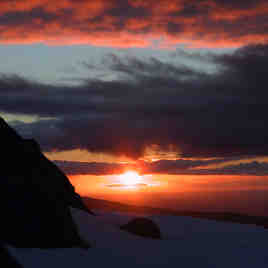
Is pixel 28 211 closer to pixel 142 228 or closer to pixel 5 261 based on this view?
pixel 5 261

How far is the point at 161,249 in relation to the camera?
2453 centimetres

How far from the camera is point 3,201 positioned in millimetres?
20781

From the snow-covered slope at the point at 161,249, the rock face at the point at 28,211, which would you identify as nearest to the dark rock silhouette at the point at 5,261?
the snow-covered slope at the point at 161,249

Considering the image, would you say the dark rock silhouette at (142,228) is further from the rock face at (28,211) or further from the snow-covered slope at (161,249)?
the rock face at (28,211)

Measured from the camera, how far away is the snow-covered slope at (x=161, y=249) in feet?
66.2

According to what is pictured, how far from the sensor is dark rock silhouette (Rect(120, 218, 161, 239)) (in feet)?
88.7

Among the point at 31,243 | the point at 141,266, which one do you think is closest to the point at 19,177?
the point at 31,243

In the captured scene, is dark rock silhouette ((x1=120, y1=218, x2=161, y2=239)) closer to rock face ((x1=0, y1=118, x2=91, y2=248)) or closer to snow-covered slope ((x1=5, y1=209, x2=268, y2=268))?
snow-covered slope ((x1=5, y1=209, x2=268, y2=268))

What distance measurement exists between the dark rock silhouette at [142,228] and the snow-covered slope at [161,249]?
2.58 ft

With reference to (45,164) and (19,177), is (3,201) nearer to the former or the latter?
(19,177)

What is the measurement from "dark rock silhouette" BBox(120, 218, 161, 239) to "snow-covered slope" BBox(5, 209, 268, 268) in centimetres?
79

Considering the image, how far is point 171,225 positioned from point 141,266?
1307 centimetres

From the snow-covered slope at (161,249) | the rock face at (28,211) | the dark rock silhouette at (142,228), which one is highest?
the rock face at (28,211)

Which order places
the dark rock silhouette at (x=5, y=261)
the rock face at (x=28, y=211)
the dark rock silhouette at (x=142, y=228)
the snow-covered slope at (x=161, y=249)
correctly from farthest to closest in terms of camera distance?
the dark rock silhouette at (x=142, y=228)
the rock face at (x=28, y=211)
the snow-covered slope at (x=161, y=249)
the dark rock silhouette at (x=5, y=261)
